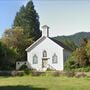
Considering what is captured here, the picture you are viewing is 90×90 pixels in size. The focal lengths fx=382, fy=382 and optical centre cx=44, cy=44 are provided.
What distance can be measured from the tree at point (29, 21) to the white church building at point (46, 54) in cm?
1584

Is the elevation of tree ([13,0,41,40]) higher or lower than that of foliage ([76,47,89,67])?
higher

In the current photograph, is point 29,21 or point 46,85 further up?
point 29,21

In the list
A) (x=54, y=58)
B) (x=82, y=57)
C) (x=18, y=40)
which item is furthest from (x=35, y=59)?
(x=82, y=57)

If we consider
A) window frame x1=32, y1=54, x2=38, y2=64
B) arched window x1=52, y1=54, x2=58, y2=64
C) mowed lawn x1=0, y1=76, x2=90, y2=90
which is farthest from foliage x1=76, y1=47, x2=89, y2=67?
mowed lawn x1=0, y1=76, x2=90, y2=90

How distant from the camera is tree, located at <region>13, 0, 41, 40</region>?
8812cm

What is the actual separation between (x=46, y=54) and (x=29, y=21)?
68.2 ft

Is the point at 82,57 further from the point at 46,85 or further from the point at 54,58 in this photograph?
the point at 46,85

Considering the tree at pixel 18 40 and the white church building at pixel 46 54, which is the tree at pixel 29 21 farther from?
the white church building at pixel 46 54

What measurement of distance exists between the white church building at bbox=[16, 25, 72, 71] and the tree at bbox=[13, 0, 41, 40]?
15.8 metres

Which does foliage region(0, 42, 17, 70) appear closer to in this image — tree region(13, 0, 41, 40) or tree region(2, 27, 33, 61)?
tree region(2, 27, 33, 61)

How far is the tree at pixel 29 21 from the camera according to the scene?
289 feet

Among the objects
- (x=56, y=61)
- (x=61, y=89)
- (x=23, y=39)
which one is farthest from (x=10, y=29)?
(x=61, y=89)

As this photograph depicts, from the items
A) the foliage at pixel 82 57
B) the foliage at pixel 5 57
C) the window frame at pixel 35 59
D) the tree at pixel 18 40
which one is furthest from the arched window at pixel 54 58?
the foliage at pixel 82 57

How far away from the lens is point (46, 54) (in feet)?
233
